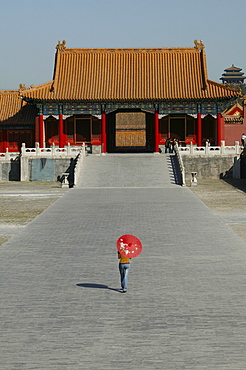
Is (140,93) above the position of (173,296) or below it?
above

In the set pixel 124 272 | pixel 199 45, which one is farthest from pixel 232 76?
pixel 124 272

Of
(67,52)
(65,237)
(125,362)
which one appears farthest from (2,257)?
(67,52)

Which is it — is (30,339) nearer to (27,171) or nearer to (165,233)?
(165,233)

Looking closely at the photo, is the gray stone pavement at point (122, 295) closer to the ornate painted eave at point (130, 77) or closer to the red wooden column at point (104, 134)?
the red wooden column at point (104, 134)

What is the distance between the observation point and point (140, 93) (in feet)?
150

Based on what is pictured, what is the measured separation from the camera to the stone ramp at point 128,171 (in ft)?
117

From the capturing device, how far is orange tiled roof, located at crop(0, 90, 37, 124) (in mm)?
49388

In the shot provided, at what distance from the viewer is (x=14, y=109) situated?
50.6 meters

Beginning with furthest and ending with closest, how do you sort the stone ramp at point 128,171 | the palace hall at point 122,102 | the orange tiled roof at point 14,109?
the orange tiled roof at point 14,109 → the palace hall at point 122,102 → the stone ramp at point 128,171

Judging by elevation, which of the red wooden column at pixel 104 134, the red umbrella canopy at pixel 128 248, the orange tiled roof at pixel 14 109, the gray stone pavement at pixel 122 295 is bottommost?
the gray stone pavement at pixel 122 295

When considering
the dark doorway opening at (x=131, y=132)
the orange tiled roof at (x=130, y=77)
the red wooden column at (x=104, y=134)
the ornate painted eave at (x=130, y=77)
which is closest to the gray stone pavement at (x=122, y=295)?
the red wooden column at (x=104, y=134)

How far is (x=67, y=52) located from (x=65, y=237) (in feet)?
108

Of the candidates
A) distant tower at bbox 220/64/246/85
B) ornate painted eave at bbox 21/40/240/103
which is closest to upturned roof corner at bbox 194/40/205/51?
ornate painted eave at bbox 21/40/240/103

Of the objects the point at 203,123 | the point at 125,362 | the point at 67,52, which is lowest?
the point at 125,362
